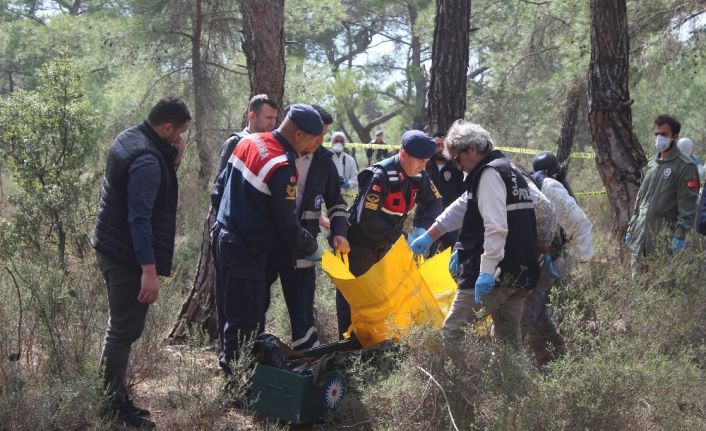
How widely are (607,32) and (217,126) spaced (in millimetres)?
7164

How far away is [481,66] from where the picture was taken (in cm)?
2206

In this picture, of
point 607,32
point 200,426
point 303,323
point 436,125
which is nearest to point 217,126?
point 436,125

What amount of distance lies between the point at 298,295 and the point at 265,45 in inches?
81.7

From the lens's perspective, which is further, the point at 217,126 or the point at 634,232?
the point at 217,126

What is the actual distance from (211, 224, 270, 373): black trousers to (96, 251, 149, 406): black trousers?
22.3 inches

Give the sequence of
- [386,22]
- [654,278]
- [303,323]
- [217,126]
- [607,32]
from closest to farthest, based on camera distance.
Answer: [303,323] → [654,278] → [607,32] → [217,126] → [386,22]

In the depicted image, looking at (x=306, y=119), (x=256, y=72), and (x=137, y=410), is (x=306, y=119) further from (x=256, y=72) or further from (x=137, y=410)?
(x=137, y=410)

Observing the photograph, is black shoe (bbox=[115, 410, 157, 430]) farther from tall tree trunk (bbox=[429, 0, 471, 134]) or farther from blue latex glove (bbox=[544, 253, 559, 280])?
tall tree trunk (bbox=[429, 0, 471, 134])

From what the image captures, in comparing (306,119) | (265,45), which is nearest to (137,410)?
(306,119)

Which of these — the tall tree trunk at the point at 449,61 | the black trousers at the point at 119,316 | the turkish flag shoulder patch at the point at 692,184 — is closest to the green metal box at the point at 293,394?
the black trousers at the point at 119,316

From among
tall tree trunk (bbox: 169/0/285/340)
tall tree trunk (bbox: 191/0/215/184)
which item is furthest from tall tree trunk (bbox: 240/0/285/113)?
tall tree trunk (bbox: 191/0/215/184)

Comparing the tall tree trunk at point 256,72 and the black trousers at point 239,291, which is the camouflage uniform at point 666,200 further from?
the black trousers at point 239,291

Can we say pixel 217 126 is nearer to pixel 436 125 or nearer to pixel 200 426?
pixel 436 125

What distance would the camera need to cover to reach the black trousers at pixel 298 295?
5301 mm
